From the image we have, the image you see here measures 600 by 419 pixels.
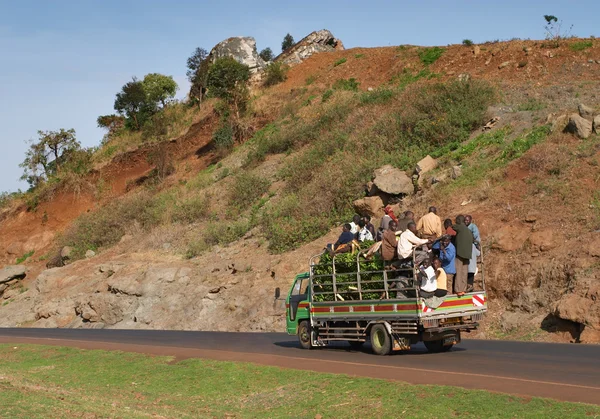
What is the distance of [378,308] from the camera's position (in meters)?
16.4

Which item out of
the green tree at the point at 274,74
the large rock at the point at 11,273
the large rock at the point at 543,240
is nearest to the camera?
the large rock at the point at 543,240

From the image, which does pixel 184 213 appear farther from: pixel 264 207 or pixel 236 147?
pixel 236 147

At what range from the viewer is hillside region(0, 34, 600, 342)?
22656 millimetres

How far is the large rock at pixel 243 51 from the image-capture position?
71812mm

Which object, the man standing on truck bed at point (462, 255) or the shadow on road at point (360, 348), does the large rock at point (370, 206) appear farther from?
the man standing on truck bed at point (462, 255)

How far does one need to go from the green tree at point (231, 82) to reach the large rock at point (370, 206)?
29500 millimetres

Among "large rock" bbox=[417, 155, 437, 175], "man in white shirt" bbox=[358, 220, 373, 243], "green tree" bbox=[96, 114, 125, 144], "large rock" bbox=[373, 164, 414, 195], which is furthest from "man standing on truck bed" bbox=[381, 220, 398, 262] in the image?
"green tree" bbox=[96, 114, 125, 144]

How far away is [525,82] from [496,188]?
17106 millimetres

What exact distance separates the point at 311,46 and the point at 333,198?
40367 millimetres

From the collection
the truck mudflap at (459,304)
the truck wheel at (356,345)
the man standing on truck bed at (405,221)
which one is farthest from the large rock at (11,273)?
the truck mudflap at (459,304)

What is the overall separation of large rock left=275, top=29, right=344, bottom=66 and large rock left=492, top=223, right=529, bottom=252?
49.6 meters

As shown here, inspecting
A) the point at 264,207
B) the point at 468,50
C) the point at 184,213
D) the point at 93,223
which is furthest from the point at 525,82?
the point at 93,223

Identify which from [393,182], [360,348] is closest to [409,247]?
[360,348]

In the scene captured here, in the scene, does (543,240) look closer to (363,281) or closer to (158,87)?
(363,281)
